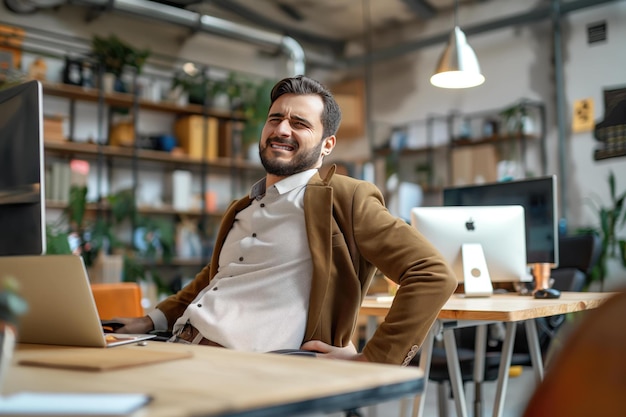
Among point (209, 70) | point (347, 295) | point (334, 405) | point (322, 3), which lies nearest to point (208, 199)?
point (209, 70)

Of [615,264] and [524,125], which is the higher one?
[524,125]

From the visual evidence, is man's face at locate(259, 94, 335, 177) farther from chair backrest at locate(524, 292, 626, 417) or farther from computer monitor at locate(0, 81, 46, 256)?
chair backrest at locate(524, 292, 626, 417)

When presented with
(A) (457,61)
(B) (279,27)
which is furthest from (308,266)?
(B) (279,27)

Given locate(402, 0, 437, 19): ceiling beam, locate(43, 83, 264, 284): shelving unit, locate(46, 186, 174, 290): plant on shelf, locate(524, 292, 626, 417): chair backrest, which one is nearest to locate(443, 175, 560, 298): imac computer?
locate(524, 292, 626, 417): chair backrest

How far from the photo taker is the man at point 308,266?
1.50 meters

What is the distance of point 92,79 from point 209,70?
66.4 inches

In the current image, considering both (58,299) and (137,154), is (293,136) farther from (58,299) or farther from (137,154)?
(137,154)

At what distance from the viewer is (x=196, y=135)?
7.16 meters

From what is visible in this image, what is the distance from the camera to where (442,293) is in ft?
4.94

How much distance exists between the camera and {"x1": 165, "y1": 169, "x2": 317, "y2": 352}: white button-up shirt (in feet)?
5.32

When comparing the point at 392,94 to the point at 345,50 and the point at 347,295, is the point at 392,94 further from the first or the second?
the point at 347,295

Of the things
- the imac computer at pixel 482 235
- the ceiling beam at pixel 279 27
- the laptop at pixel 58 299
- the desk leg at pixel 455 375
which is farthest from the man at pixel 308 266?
the ceiling beam at pixel 279 27

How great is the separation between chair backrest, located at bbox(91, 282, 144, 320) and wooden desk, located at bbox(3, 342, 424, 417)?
1466 millimetres

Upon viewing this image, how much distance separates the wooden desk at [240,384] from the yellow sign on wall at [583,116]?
20.3 ft
